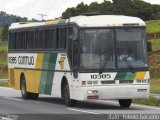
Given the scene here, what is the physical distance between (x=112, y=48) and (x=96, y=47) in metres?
0.53

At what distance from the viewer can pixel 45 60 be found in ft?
92.4

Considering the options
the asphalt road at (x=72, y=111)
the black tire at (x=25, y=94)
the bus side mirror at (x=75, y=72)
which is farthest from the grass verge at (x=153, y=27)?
the bus side mirror at (x=75, y=72)

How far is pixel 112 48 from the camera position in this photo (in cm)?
2420

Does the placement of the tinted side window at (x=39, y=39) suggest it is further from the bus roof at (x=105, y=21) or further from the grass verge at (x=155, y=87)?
the grass verge at (x=155, y=87)

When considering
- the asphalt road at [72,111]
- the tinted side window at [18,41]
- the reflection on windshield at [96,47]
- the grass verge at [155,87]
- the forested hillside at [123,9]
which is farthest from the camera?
the forested hillside at [123,9]

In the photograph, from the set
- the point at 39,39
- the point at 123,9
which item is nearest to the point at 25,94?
the point at 39,39

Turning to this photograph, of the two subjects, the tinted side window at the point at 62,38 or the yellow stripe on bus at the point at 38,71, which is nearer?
the tinted side window at the point at 62,38

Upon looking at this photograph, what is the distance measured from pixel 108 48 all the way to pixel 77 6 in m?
107

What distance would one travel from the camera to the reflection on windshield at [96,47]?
78.8 feet

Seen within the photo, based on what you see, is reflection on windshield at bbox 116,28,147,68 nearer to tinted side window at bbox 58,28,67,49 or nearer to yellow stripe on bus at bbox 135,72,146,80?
yellow stripe on bus at bbox 135,72,146,80

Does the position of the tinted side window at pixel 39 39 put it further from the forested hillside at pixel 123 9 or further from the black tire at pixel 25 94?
the forested hillside at pixel 123 9

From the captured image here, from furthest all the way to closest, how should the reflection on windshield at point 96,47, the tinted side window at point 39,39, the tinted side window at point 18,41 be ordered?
the tinted side window at point 18,41
the tinted side window at point 39,39
the reflection on windshield at point 96,47

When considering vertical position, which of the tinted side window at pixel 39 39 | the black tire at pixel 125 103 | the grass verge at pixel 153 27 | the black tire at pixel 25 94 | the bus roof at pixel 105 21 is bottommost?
the grass verge at pixel 153 27

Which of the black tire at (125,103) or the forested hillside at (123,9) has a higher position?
the black tire at (125,103)
